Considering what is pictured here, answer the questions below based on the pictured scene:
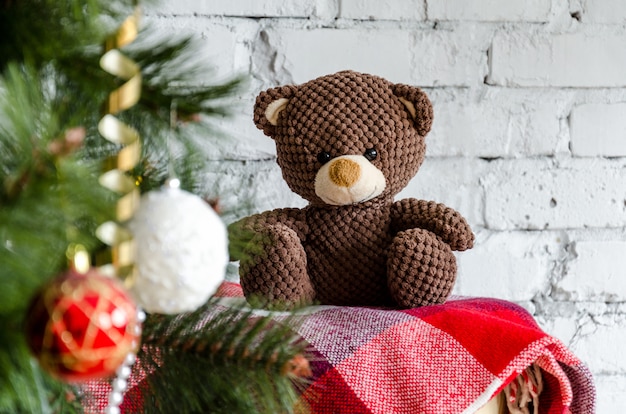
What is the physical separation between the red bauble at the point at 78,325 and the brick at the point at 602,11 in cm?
98

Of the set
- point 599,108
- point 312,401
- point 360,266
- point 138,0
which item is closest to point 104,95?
point 138,0

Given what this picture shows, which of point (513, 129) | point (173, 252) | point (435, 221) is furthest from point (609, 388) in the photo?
point (173, 252)

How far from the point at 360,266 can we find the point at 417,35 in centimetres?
45

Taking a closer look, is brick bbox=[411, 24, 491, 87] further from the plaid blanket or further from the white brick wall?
the plaid blanket

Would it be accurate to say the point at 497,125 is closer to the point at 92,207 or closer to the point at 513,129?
the point at 513,129

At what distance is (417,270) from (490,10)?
1.73 ft

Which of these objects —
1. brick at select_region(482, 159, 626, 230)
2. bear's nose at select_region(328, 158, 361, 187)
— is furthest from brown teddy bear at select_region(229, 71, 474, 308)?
brick at select_region(482, 159, 626, 230)

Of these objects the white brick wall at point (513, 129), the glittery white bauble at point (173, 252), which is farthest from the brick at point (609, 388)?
the glittery white bauble at point (173, 252)

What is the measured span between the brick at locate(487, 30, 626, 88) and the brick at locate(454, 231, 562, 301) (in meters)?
0.23

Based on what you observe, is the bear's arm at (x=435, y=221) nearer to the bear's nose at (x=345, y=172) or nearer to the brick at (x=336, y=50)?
the bear's nose at (x=345, y=172)

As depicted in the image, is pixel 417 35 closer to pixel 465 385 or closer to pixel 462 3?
pixel 462 3

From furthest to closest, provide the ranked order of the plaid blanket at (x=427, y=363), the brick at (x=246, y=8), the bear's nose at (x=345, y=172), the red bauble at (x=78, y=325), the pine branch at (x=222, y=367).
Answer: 1. the brick at (x=246, y=8)
2. the bear's nose at (x=345, y=172)
3. the plaid blanket at (x=427, y=363)
4. the pine branch at (x=222, y=367)
5. the red bauble at (x=78, y=325)

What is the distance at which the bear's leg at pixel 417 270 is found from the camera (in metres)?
0.71

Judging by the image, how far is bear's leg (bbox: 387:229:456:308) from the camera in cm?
71
